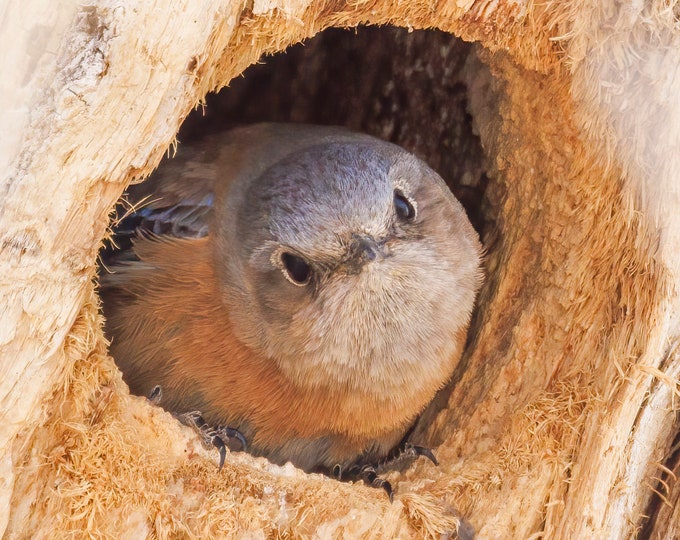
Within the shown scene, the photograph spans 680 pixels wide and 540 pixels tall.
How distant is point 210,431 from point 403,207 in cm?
120

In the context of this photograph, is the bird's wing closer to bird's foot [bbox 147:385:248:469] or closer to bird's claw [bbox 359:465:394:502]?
bird's foot [bbox 147:385:248:469]

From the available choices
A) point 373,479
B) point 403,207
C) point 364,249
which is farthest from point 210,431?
point 403,207

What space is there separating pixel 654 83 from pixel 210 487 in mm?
2056

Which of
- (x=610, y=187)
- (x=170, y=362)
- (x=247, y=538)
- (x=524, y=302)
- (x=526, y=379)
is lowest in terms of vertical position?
(x=247, y=538)

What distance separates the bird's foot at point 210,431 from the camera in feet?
9.80


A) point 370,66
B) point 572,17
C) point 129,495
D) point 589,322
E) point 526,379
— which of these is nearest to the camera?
point 129,495

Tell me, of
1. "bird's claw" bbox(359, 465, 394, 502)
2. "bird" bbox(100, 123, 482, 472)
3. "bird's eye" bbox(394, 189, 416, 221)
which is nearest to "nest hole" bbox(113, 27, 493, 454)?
"bird's claw" bbox(359, 465, 394, 502)

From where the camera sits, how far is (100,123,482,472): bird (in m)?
3.17

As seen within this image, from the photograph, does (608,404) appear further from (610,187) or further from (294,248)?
(294,248)

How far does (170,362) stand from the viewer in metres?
3.55

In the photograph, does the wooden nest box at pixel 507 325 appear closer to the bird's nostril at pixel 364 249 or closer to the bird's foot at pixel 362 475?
the bird's foot at pixel 362 475

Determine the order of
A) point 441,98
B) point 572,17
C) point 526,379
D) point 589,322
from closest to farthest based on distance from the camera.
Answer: point 572,17, point 589,322, point 526,379, point 441,98

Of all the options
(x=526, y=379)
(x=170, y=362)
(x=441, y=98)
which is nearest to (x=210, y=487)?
(x=170, y=362)

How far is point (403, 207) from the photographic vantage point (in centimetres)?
338
